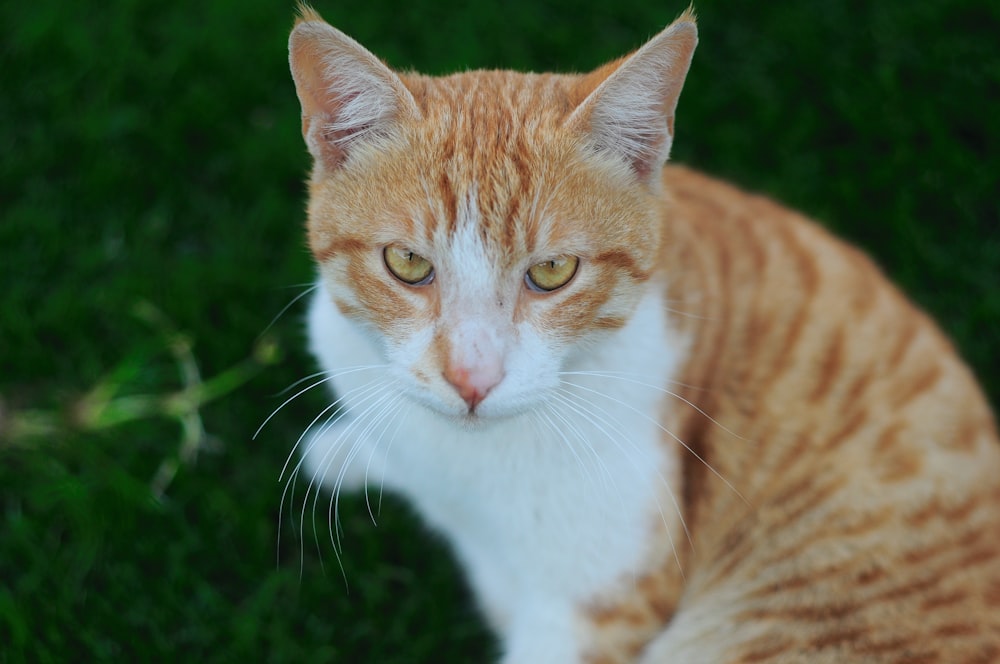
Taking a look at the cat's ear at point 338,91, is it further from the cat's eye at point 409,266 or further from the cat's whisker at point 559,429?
the cat's whisker at point 559,429

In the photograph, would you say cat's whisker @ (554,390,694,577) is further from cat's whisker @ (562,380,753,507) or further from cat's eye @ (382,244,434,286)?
cat's eye @ (382,244,434,286)

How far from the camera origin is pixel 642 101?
86.2 inches

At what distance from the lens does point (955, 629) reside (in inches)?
91.4

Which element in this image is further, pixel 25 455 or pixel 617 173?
pixel 25 455

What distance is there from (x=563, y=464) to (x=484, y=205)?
0.79 m

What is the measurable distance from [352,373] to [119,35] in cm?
289

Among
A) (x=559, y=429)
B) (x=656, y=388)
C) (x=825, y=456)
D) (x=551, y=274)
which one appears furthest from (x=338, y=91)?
(x=825, y=456)

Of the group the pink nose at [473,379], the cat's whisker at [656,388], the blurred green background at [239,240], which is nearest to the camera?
the pink nose at [473,379]

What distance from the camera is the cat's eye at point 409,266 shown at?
7.13 ft

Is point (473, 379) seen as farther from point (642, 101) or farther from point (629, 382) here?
point (642, 101)

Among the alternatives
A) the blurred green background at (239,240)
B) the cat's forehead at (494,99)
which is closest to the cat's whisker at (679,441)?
the cat's forehead at (494,99)

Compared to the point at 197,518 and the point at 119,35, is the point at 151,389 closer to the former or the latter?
the point at 197,518

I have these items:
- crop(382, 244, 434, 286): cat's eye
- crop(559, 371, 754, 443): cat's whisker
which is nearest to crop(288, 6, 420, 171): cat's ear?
crop(382, 244, 434, 286): cat's eye

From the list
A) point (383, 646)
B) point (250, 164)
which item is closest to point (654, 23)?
point (250, 164)
